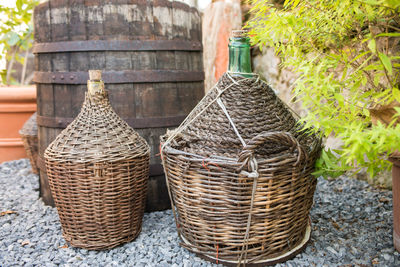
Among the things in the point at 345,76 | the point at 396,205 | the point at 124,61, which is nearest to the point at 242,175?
the point at 345,76

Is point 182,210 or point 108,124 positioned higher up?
point 108,124

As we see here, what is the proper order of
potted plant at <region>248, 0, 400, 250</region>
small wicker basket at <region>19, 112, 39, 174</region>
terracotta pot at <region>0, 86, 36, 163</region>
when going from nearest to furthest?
potted plant at <region>248, 0, 400, 250</region> → small wicker basket at <region>19, 112, 39, 174</region> → terracotta pot at <region>0, 86, 36, 163</region>

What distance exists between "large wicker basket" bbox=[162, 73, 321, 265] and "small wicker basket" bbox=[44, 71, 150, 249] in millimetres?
199

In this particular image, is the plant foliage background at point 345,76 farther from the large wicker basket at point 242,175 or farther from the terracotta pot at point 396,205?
the terracotta pot at point 396,205

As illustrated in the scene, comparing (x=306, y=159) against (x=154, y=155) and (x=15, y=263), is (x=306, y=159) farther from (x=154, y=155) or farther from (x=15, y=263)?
(x=15, y=263)

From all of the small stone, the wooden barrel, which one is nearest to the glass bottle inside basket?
the wooden barrel

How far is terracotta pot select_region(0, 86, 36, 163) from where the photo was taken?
3.15 meters

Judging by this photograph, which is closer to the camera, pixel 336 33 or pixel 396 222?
pixel 336 33

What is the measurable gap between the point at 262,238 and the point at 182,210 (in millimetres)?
→ 360

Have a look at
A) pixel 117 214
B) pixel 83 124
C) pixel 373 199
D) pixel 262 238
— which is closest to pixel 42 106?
pixel 83 124

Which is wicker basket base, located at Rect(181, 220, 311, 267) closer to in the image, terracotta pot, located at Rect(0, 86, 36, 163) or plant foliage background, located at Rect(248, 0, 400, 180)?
plant foliage background, located at Rect(248, 0, 400, 180)

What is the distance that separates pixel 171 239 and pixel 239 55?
3.04 feet

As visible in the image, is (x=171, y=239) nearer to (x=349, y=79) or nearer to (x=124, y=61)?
(x=124, y=61)

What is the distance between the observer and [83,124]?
5.45 feet
